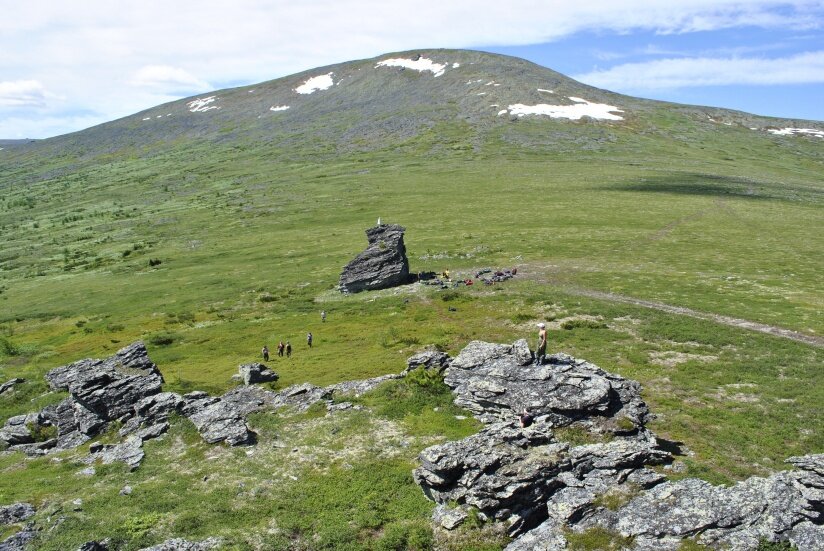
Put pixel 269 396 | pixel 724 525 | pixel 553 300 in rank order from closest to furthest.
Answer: pixel 724 525
pixel 269 396
pixel 553 300

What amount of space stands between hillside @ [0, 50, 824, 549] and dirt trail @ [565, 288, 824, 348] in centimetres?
83

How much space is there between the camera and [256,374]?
50406mm

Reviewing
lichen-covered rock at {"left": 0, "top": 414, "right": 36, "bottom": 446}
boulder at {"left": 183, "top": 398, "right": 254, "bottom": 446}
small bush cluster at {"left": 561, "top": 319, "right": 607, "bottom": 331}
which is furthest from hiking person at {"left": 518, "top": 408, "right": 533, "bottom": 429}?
lichen-covered rock at {"left": 0, "top": 414, "right": 36, "bottom": 446}

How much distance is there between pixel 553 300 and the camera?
68.5 meters

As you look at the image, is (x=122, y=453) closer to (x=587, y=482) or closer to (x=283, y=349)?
(x=283, y=349)

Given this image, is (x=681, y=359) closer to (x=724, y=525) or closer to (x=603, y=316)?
(x=603, y=316)

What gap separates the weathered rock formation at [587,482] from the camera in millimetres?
22906

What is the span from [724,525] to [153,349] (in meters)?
64.9

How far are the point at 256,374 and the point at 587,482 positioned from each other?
32.4 meters

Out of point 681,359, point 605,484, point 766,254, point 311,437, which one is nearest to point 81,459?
point 311,437

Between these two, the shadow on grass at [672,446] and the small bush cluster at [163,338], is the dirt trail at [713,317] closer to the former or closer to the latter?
the shadow on grass at [672,446]

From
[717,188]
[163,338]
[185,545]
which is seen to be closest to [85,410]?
[185,545]

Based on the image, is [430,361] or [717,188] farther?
[717,188]

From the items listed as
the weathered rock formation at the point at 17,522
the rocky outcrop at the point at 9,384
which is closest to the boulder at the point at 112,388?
the weathered rock formation at the point at 17,522
